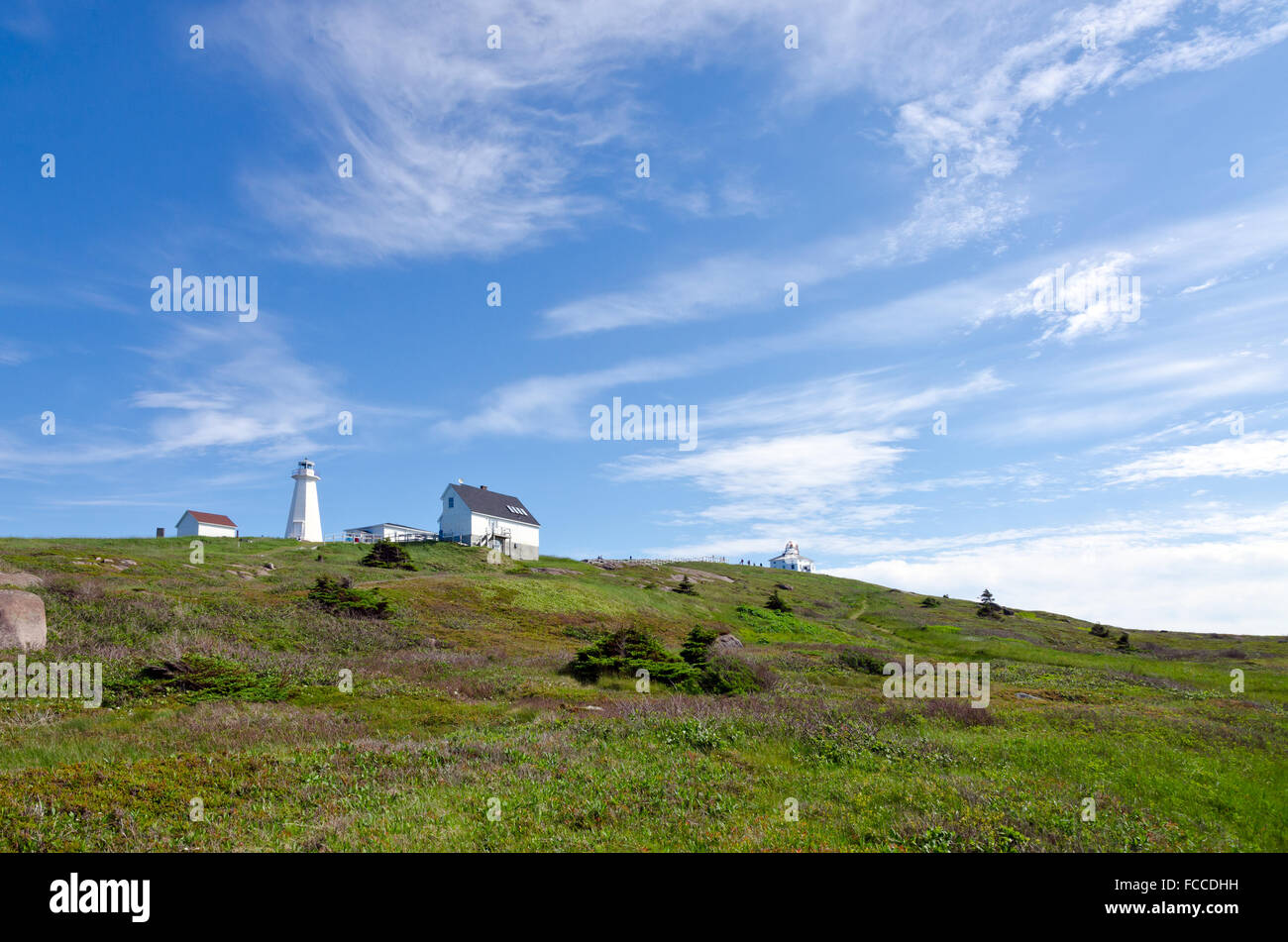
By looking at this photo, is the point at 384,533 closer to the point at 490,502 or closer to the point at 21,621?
the point at 490,502

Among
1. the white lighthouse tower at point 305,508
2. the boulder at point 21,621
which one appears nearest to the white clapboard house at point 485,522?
the white lighthouse tower at point 305,508

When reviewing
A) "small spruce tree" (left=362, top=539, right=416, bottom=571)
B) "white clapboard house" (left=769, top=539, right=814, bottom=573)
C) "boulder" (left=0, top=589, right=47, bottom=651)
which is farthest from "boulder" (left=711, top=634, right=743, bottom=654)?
"white clapboard house" (left=769, top=539, right=814, bottom=573)

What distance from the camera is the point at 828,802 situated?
11.4m

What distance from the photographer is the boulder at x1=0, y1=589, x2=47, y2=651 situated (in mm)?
23469

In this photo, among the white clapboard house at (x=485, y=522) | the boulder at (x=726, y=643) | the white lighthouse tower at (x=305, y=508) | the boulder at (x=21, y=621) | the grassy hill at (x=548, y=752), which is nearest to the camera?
the grassy hill at (x=548, y=752)

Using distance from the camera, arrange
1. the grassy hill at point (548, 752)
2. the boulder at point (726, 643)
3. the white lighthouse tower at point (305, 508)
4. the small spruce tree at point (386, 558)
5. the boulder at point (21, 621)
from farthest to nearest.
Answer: the white lighthouse tower at point (305, 508)
the small spruce tree at point (386, 558)
the boulder at point (726, 643)
the boulder at point (21, 621)
the grassy hill at point (548, 752)

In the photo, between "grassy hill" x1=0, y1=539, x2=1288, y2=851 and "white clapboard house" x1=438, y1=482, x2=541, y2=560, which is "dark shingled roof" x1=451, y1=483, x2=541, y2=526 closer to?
"white clapboard house" x1=438, y1=482, x2=541, y2=560

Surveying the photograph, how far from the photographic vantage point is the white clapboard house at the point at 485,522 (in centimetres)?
9425

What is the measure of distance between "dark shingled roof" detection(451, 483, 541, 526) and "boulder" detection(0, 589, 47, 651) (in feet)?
228

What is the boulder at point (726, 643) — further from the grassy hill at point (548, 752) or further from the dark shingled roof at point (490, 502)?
the dark shingled roof at point (490, 502)

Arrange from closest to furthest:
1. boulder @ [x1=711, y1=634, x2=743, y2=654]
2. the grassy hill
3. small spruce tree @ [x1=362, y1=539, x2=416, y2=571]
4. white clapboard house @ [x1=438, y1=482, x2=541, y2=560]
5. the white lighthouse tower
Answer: the grassy hill < boulder @ [x1=711, y1=634, x2=743, y2=654] < small spruce tree @ [x1=362, y1=539, x2=416, y2=571] < white clapboard house @ [x1=438, y1=482, x2=541, y2=560] < the white lighthouse tower
